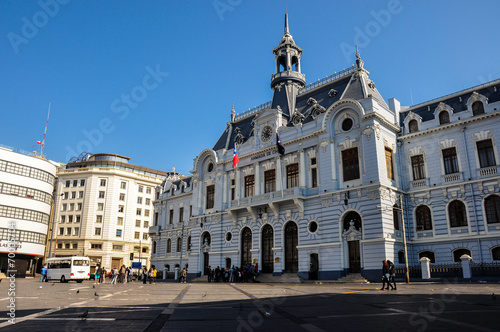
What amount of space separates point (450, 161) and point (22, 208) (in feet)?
185

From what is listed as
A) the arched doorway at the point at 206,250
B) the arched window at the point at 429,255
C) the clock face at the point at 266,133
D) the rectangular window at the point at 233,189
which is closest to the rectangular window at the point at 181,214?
the arched doorway at the point at 206,250

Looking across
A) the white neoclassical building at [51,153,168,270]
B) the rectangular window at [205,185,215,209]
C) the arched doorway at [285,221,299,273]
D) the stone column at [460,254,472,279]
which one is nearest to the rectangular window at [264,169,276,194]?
the arched doorway at [285,221,299,273]

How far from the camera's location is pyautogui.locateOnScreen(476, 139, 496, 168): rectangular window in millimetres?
32125

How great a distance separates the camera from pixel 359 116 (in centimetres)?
3572

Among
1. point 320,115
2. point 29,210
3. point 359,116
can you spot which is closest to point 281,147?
point 320,115

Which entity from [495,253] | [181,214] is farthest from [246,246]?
[495,253]

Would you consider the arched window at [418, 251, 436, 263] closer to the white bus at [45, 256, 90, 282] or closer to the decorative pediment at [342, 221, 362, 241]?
the decorative pediment at [342, 221, 362, 241]

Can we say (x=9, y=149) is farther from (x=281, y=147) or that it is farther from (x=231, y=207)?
(x=281, y=147)

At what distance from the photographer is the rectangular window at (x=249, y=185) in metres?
44.3

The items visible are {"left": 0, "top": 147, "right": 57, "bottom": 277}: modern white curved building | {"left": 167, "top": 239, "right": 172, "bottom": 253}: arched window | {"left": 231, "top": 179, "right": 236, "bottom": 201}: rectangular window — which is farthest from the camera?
{"left": 167, "top": 239, "right": 172, "bottom": 253}: arched window

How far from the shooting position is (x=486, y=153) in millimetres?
32500

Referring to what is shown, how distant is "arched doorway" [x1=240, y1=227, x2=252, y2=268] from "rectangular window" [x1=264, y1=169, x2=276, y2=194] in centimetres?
514

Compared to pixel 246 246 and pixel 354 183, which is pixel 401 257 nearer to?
pixel 354 183

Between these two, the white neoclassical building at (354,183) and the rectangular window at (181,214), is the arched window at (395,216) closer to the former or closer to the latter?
the white neoclassical building at (354,183)
